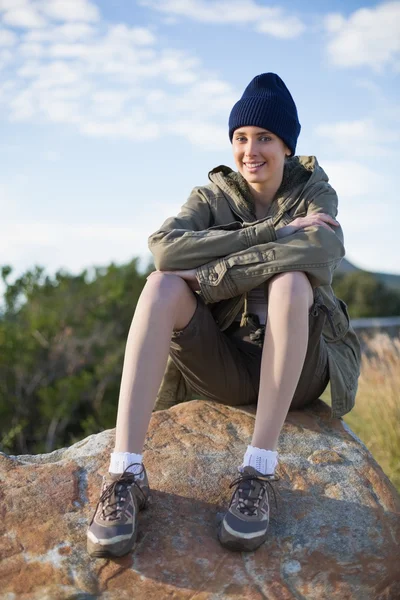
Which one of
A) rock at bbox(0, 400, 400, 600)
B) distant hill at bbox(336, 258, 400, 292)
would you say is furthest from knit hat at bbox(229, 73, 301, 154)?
distant hill at bbox(336, 258, 400, 292)

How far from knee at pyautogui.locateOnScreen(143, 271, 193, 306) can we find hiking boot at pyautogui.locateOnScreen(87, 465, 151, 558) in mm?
637

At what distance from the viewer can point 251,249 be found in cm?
255

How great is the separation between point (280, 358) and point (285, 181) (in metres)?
0.99

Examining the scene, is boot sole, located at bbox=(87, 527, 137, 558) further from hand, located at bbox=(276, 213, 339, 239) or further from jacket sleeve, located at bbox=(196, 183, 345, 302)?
hand, located at bbox=(276, 213, 339, 239)

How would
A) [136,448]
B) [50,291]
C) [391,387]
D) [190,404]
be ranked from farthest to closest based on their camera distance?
[50,291]
[391,387]
[190,404]
[136,448]

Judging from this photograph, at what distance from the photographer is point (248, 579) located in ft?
7.14

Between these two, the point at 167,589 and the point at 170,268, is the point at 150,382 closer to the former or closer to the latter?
the point at 170,268

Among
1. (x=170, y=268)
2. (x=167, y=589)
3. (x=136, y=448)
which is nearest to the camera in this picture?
(x=167, y=589)

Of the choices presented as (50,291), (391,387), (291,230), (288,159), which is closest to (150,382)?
(291,230)

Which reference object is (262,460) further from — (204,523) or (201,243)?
(201,243)

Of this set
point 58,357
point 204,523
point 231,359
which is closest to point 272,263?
point 231,359

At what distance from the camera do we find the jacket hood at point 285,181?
2.99 metres

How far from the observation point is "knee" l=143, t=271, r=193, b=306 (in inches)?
97.1

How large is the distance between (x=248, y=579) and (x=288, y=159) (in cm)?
186
